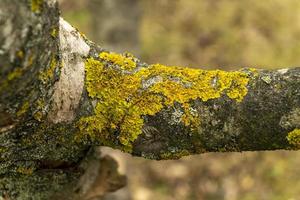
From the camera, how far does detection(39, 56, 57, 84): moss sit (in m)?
1.37

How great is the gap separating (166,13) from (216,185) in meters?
3.03

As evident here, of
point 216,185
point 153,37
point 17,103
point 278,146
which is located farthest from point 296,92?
point 153,37

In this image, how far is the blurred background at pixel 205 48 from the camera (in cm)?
513

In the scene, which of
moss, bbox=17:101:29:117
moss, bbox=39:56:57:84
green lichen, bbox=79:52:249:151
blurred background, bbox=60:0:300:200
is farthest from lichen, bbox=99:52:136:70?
blurred background, bbox=60:0:300:200

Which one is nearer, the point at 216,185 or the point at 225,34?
the point at 216,185

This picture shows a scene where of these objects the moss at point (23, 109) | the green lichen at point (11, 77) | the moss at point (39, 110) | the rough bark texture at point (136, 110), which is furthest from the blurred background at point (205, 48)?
the green lichen at point (11, 77)

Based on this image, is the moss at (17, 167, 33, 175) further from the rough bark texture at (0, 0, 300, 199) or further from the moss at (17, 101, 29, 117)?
the moss at (17, 101, 29, 117)

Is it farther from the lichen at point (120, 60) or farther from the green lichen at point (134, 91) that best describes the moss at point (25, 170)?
the lichen at point (120, 60)

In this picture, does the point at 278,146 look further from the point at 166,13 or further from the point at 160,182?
the point at 166,13

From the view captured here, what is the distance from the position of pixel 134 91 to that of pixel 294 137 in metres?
0.48

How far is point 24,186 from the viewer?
1.89 metres

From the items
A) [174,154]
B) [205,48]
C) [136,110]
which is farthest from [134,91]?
[205,48]

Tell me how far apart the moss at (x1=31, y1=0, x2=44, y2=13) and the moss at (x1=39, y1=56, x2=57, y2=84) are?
0.64 ft

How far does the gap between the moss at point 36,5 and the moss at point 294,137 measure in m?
0.74
